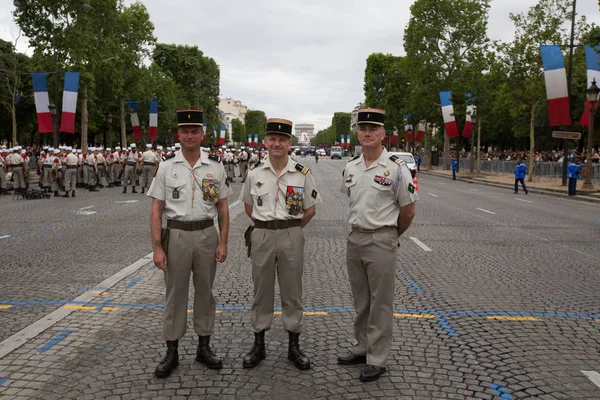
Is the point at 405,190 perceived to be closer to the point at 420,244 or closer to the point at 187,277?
the point at 187,277

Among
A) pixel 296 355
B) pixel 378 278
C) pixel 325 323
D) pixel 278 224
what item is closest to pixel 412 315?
pixel 325 323

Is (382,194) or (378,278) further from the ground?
(382,194)

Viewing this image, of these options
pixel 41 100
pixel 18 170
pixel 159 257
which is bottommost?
pixel 18 170

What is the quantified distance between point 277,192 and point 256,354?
4.06 feet

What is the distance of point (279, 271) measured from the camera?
4.62 meters

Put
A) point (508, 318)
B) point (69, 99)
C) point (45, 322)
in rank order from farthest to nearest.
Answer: point (69, 99)
point (508, 318)
point (45, 322)

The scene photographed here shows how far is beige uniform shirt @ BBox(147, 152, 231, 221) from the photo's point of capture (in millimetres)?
4473

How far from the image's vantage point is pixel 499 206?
19.0 meters

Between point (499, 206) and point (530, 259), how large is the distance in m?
10.1

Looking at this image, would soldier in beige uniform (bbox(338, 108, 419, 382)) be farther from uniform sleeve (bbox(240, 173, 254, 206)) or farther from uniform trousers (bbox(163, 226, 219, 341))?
uniform trousers (bbox(163, 226, 219, 341))

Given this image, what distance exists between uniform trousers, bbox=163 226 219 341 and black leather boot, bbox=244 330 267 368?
36 cm

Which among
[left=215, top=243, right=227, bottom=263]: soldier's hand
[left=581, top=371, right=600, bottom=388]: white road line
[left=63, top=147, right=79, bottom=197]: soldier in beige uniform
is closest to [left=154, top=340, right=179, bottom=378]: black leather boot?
[left=215, top=243, right=227, bottom=263]: soldier's hand

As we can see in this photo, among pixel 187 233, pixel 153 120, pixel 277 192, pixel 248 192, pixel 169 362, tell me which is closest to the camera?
pixel 169 362

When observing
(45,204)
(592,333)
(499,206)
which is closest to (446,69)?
(499,206)
